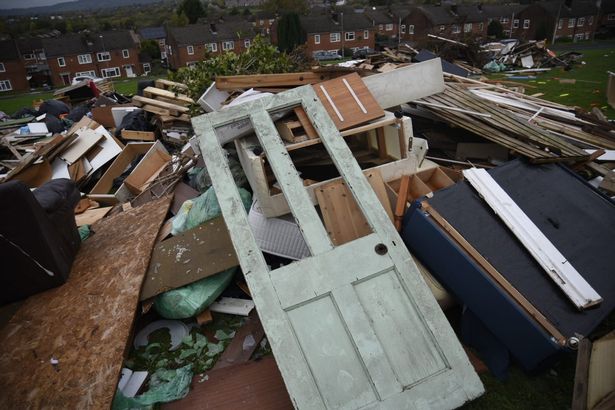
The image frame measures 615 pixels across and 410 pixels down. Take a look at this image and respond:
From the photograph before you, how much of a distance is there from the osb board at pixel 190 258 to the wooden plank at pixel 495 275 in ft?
5.81

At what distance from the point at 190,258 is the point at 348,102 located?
213 centimetres

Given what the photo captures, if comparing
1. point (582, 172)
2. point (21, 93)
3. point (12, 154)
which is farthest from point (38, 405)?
point (21, 93)

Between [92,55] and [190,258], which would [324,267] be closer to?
[190,258]

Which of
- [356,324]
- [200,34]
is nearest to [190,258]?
[356,324]

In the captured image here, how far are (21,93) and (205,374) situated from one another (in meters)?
47.1

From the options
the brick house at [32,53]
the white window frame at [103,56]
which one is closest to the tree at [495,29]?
the white window frame at [103,56]

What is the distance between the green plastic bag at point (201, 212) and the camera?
375 centimetres

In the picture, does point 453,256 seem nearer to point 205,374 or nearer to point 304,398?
point 304,398

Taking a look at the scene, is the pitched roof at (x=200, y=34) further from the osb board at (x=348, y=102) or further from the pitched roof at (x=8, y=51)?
the osb board at (x=348, y=102)

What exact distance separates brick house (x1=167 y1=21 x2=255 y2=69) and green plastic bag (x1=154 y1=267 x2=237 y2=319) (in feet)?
132

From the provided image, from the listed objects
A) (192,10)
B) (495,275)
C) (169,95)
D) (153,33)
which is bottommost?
(153,33)

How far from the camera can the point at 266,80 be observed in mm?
4602

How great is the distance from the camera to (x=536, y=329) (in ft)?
7.43

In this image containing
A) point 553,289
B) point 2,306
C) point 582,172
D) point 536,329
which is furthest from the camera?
point 582,172
